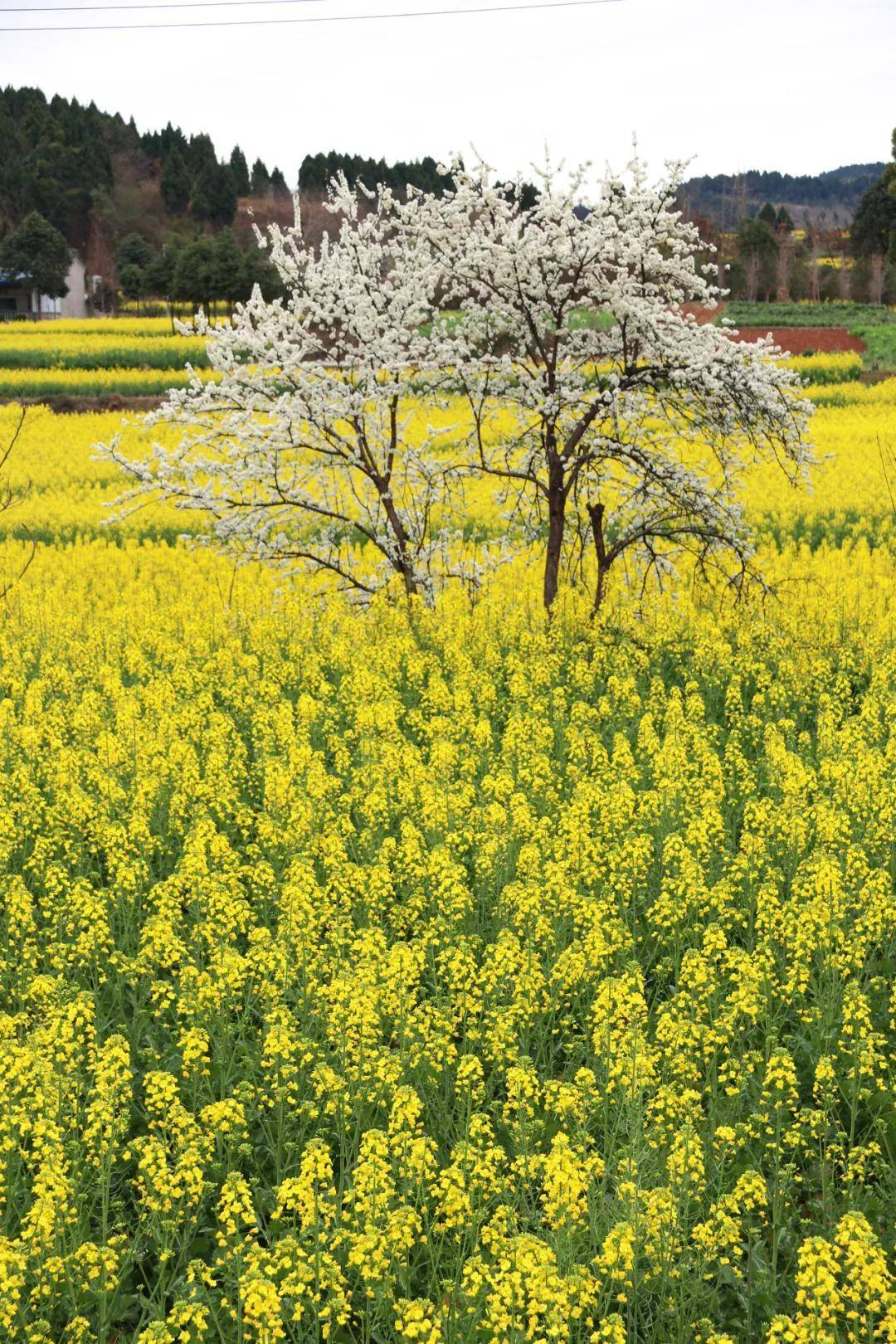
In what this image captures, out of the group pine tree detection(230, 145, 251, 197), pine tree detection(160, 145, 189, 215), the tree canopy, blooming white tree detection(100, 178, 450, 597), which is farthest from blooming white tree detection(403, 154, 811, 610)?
pine tree detection(230, 145, 251, 197)

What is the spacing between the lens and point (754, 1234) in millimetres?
4910

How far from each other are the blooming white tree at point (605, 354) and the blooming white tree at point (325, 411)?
0.62 metres

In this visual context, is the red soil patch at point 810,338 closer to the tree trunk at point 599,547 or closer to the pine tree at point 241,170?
the tree trunk at point 599,547

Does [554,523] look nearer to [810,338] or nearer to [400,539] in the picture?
[400,539]

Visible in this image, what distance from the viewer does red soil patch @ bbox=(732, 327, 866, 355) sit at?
57.2 meters

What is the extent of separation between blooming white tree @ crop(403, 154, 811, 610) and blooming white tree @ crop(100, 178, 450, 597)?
0.62m

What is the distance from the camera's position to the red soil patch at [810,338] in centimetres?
5725

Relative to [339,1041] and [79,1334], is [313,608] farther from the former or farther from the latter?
[79,1334]

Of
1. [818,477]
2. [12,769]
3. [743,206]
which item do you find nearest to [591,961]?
[12,769]

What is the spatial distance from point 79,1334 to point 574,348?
1106 cm

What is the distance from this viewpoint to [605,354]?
1331 centimetres

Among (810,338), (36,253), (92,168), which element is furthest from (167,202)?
(810,338)

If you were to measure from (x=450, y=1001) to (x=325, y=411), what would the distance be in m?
8.90

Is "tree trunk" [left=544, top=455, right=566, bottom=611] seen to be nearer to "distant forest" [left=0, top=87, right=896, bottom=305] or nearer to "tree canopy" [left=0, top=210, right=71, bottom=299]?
"distant forest" [left=0, top=87, right=896, bottom=305]
